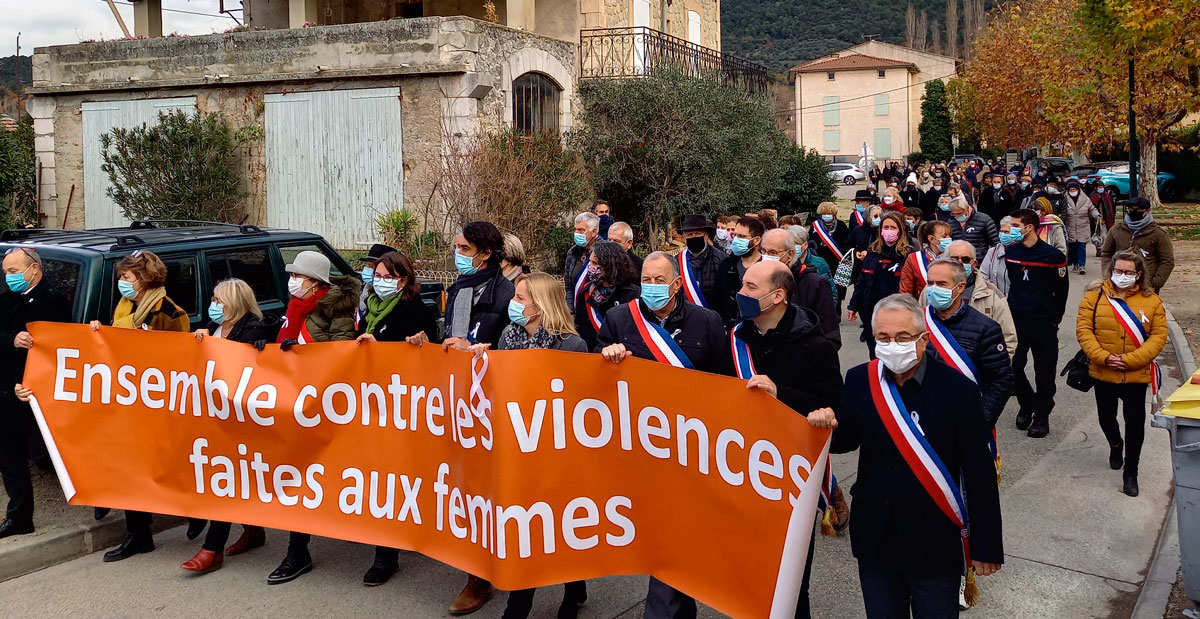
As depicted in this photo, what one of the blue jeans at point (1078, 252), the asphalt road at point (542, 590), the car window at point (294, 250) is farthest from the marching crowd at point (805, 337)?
the blue jeans at point (1078, 252)

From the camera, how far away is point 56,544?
652 centimetres

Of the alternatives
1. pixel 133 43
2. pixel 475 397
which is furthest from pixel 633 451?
pixel 133 43

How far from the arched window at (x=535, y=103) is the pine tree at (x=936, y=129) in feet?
205

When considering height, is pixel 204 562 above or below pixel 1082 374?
below

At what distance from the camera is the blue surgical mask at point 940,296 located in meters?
5.86

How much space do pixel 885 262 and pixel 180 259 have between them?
680cm

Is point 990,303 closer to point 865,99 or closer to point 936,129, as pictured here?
point 936,129

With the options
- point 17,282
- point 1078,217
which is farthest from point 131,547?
point 1078,217

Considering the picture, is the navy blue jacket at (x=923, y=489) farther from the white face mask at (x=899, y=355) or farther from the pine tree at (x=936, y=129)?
the pine tree at (x=936, y=129)

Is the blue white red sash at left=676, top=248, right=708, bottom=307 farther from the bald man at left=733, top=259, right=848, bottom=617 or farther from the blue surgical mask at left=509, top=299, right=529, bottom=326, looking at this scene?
the bald man at left=733, top=259, right=848, bottom=617

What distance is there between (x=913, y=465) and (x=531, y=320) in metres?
2.19

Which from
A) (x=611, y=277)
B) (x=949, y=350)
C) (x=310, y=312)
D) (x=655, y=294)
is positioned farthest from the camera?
(x=310, y=312)

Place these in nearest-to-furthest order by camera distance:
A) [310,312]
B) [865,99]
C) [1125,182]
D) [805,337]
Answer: [805,337]
[310,312]
[1125,182]
[865,99]

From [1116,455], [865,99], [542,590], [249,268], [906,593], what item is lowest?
[542,590]
